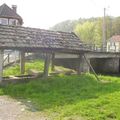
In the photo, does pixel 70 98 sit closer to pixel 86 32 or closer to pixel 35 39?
pixel 35 39

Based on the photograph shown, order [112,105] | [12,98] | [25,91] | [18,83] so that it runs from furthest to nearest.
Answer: [18,83] → [25,91] → [12,98] → [112,105]

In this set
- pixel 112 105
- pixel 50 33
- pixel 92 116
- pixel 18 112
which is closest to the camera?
pixel 92 116

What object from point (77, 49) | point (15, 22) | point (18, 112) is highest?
point (15, 22)

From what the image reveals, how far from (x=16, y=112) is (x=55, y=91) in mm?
5101

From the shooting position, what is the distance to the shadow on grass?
15.6 metres

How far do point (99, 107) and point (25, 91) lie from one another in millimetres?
5439

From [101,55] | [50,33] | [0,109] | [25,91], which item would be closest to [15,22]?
[101,55]

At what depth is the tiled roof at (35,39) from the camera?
20.5 meters

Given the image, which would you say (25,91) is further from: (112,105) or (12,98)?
(112,105)

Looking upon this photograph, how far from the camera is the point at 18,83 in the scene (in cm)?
2156

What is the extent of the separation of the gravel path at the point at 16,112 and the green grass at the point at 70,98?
502mm

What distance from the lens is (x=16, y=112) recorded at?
532 inches

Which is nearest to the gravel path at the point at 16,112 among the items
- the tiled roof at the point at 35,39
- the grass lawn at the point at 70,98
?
the grass lawn at the point at 70,98

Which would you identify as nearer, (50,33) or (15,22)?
(50,33)
